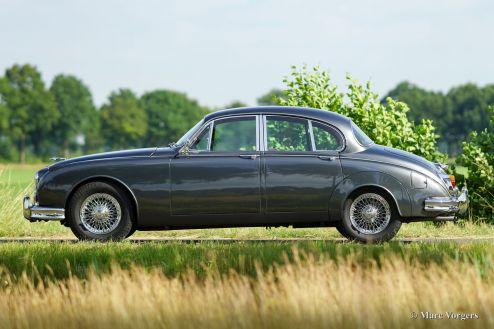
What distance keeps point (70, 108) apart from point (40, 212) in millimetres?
107123

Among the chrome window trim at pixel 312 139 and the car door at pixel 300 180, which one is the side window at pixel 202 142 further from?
the chrome window trim at pixel 312 139

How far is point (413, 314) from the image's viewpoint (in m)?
5.91

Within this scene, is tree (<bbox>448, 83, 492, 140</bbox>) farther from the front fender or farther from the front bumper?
the front fender

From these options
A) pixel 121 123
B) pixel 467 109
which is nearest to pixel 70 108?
pixel 121 123

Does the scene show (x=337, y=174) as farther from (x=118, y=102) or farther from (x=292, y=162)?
(x=118, y=102)

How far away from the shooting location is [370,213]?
1130 cm

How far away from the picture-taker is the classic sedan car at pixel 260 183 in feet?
36.8

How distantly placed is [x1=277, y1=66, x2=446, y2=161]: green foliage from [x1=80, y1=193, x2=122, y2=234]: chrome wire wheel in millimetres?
5923

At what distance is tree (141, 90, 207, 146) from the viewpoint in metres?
134

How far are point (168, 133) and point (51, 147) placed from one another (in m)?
22.6

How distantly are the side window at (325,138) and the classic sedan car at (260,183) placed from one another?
0.04 ft

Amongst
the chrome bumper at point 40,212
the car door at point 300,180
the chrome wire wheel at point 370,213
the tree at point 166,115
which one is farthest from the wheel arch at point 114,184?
the tree at point 166,115

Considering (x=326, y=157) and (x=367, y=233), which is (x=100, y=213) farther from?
(x=367, y=233)

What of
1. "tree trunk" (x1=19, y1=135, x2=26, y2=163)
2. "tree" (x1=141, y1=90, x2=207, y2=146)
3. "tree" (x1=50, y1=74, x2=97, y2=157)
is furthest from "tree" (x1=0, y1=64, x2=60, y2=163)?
"tree" (x1=141, y1=90, x2=207, y2=146)
